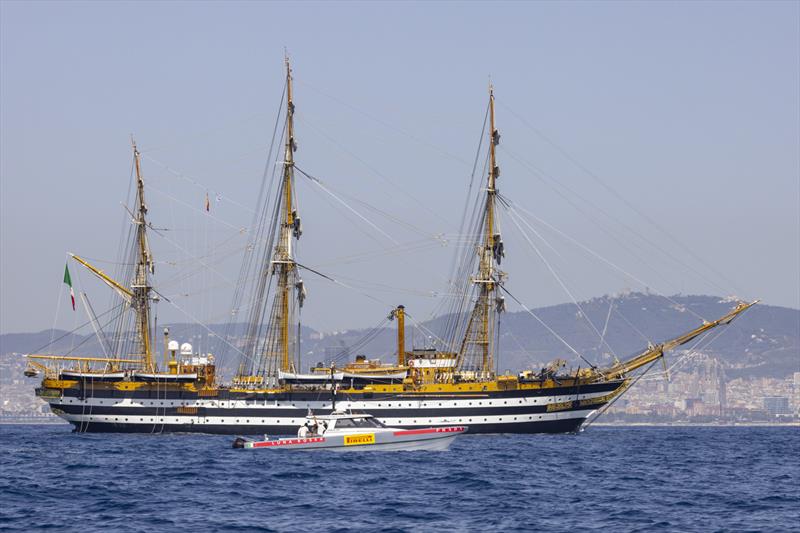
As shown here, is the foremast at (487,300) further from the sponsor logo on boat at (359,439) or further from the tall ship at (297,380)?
the sponsor logo on boat at (359,439)

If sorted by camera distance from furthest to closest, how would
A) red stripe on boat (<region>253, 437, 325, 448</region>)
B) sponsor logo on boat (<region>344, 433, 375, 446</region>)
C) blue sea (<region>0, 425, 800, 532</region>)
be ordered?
red stripe on boat (<region>253, 437, 325, 448</region>) < sponsor logo on boat (<region>344, 433, 375, 446</region>) < blue sea (<region>0, 425, 800, 532</region>)

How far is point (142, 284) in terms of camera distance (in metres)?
112

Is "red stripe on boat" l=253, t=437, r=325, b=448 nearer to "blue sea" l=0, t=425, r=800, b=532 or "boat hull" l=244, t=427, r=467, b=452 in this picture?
"boat hull" l=244, t=427, r=467, b=452

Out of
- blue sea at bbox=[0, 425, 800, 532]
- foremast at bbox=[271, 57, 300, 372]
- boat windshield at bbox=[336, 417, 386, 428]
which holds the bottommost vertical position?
blue sea at bbox=[0, 425, 800, 532]

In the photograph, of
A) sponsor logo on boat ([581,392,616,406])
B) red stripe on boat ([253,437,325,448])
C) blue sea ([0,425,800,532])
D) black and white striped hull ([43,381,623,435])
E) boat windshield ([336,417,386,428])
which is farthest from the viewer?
sponsor logo on boat ([581,392,616,406])

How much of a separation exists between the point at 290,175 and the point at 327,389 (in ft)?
62.8

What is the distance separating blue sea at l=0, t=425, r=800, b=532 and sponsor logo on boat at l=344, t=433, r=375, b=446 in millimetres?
789

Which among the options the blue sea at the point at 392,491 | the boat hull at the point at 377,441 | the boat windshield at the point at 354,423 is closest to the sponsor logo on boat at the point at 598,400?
the blue sea at the point at 392,491

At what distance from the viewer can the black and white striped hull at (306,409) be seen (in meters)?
98.2

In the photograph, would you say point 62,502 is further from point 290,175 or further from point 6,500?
point 290,175

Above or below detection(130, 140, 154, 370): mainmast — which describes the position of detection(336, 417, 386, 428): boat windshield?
below

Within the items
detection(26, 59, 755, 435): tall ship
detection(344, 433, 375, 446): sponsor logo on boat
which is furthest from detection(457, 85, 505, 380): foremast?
detection(344, 433, 375, 446): sponsor logo on boat

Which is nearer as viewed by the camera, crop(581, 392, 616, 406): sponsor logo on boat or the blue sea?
A: the blue sea

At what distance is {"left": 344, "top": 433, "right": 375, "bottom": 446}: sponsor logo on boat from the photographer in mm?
70125
